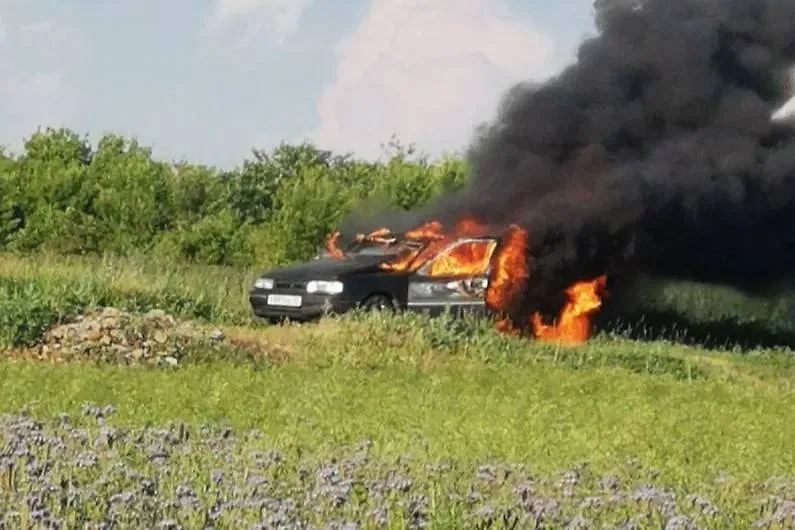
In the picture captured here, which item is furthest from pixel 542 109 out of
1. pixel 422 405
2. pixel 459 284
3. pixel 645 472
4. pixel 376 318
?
pixel 645 472

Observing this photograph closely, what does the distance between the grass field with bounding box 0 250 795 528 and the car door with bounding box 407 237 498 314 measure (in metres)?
1.85

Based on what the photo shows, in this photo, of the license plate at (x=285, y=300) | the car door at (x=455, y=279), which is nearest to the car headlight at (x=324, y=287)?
the license plate at (x=285, y=300)

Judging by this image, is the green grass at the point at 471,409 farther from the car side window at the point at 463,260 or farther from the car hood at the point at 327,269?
the car hood at the point at 327,269

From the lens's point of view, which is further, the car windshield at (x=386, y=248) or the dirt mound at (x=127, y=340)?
the car windshield at (x=386, y=248)

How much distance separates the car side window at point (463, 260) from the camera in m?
22.0

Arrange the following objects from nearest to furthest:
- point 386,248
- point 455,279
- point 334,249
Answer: point 455,279, point 386,248, point 334,249

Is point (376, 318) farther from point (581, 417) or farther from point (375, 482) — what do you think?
point (375, 482)

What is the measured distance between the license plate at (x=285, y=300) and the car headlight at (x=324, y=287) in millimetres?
241

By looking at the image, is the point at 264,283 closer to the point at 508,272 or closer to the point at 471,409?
the point at 508,272

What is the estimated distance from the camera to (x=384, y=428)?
10273 mm

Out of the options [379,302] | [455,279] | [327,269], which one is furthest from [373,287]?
[455,279]

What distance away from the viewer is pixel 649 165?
23688 mm

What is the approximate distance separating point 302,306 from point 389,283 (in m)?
1.32

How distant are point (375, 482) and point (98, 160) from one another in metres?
33.2
